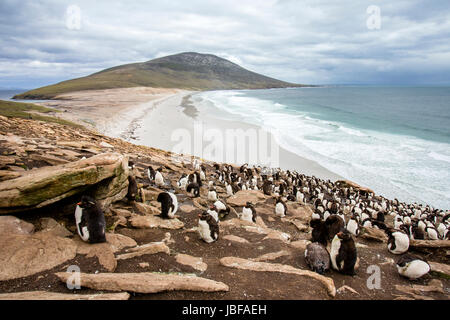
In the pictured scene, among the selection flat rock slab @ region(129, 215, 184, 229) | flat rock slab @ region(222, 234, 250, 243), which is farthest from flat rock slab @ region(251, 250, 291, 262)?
flat rock slab @ region(129, 215, 184, 229)

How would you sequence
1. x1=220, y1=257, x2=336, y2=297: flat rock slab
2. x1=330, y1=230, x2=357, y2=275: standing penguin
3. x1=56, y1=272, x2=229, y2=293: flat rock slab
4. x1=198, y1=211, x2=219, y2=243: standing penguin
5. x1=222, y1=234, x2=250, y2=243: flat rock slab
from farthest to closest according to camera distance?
x1=222, y1=234, x2=250, y2=243: flat rock slab
x1=198, y1=211, x2=219, y2=243: standing penguin
x1=330, y1=230, x2=357, y2=275: standing penguin
x1=220, y1=257, x2=336, y2=297: flat rock slab
x1=56, y1=272, x2=229, y2=293: flat rock slab

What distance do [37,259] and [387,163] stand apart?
3766 centimetres

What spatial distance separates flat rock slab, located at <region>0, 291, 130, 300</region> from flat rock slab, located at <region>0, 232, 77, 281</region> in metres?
0.79

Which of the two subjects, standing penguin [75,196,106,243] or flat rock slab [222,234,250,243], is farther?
flat rock slab [222,234,250,243]

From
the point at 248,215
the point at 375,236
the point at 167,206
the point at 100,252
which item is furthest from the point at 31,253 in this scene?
the point at 375,236

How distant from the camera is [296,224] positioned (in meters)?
11.8

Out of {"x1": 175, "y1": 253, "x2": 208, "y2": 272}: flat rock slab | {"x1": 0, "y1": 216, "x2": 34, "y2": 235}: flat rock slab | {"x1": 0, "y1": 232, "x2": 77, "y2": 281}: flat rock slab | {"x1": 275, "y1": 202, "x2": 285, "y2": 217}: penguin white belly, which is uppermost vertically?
{"x1": 0, "y1": 216, "x2": 34, "y2": 235}: flat rock slab

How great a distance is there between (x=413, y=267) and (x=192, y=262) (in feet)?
19.8

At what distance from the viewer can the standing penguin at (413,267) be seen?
22.1ft

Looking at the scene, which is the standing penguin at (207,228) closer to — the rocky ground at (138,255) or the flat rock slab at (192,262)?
the rocky ground at (138,255)

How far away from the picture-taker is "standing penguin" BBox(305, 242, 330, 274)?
662cm

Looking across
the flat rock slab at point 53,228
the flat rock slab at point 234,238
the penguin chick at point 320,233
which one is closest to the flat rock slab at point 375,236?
the penguin chick at point 320,233

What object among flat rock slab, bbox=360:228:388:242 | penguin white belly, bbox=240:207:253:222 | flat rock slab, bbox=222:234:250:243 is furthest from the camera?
penguin white belly, bbox=240:207:253:222

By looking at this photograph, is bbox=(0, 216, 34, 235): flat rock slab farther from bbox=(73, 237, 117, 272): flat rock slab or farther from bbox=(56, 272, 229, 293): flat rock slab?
bbox=(56, 272, 229, 293): flat rock slab
